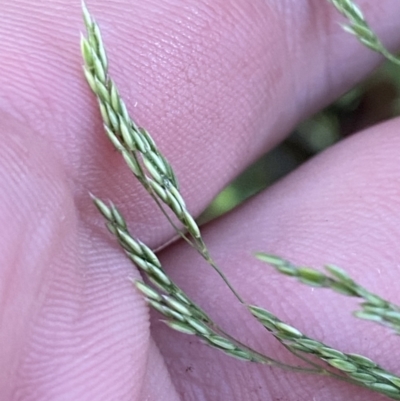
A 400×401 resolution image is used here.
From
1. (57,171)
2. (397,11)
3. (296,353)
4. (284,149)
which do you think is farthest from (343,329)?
(284,149)

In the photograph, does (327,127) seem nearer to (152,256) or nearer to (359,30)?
(359,30)

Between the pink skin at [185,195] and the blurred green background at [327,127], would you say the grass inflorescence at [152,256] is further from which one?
the blurred green background at [327,127]

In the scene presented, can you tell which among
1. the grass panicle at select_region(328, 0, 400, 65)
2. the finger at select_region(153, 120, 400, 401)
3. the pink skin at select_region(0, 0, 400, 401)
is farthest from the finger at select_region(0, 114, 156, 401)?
the grass panicle at select_region(328, 0, 400, 65)

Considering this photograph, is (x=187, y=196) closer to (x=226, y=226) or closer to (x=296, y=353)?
(x=226, y=226)

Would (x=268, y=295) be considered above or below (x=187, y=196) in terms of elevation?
below

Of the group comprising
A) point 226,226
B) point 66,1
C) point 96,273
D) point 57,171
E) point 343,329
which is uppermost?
point 66,1

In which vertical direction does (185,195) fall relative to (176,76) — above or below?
below

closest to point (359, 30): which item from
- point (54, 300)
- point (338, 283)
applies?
point (338, 283)
